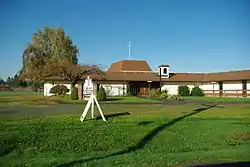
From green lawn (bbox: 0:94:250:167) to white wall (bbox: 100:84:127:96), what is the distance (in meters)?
40.3

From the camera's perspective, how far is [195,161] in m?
9.03

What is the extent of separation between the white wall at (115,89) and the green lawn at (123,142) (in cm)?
4028

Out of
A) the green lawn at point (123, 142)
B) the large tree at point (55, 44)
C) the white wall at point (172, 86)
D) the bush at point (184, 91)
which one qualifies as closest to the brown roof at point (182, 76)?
the white wall at point (172, 86)

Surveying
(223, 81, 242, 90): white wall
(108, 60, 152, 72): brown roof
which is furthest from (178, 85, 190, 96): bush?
(108, 60, 152, 72): brown roof

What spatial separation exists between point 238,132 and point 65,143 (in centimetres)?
698

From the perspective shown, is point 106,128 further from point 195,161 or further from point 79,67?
point 79,67

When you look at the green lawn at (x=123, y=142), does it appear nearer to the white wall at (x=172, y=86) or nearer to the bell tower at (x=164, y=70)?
the white wall at (x=172, y=86)

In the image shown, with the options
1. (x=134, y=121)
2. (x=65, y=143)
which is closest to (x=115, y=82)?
(x=134, y=121)

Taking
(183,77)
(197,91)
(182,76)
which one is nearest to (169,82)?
(183,77)

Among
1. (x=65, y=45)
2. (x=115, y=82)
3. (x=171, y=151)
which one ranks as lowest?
(x=171, y=151)

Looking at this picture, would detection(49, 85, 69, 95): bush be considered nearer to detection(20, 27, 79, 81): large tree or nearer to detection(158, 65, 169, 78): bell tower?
detection(20, 27, 79, 81): large tree

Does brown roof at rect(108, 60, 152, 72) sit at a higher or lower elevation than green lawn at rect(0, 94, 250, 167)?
higher

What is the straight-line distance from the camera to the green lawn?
9.25 m

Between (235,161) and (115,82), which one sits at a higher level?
(115,82)
